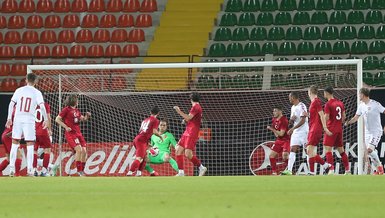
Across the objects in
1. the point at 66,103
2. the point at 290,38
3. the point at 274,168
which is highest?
the point at 290,38

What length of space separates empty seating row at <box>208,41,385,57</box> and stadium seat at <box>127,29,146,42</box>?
227 cm

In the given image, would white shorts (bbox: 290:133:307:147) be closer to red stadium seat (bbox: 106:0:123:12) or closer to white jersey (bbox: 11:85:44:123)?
white jersey (bbox: 11:85:44:123)

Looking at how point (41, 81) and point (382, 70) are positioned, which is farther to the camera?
point (382, 70)

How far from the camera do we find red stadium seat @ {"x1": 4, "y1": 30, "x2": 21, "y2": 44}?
27.2 m

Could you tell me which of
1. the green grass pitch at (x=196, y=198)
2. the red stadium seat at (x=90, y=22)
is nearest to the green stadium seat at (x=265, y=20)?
the red stadium seat at (x=90, y=22)

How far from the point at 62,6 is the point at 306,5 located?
691 cm

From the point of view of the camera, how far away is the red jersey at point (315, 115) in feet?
59.0

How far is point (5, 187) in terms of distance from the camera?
12141 millimetres

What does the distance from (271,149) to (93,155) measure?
3798 mm

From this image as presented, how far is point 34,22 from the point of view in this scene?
27.5 m

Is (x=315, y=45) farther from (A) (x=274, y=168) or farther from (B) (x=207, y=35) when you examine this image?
(A) (x=274, y=168)

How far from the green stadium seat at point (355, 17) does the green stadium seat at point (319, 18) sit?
618mm

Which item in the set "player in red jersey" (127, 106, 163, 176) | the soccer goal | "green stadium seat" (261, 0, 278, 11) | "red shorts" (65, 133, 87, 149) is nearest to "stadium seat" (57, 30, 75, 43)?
"green stadium seat" (261, 0, 278, 11)

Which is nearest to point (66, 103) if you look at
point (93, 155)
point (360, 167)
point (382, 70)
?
point (93, 155)
